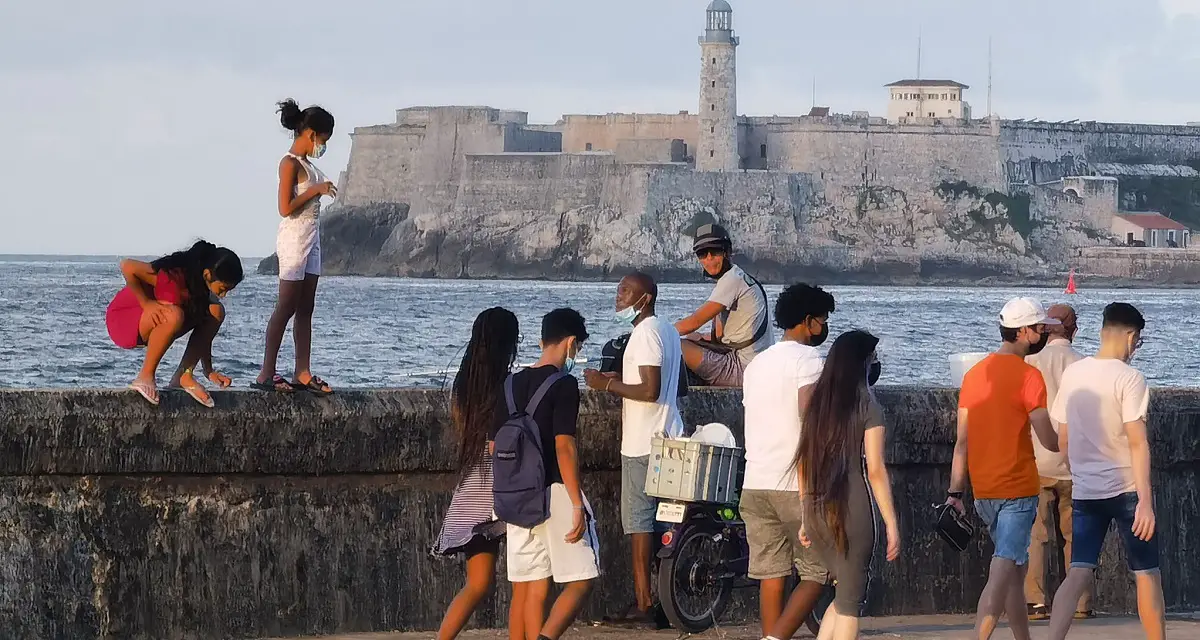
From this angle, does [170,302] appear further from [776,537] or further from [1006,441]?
[1006,441]

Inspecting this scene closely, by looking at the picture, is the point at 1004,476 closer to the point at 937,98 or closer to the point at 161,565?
the point at 161,565

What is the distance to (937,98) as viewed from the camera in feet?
369

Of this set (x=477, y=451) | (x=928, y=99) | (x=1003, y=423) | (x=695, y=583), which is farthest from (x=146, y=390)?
(x=928, y=99)

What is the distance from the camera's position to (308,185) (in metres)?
6.58

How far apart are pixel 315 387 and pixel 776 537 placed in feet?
5.64

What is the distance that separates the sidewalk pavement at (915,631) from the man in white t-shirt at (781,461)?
33.6 inches

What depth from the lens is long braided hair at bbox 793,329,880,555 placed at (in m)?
5.31

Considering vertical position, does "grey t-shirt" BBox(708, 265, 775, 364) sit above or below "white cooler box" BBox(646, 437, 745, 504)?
above

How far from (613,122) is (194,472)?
3383 inches

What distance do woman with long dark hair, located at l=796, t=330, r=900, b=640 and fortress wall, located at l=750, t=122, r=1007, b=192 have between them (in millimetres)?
83093

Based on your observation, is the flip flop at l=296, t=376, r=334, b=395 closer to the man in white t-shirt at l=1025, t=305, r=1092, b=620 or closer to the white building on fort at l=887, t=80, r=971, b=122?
the man in white t-shirt at l=1025, t=305, r=1092, b=620

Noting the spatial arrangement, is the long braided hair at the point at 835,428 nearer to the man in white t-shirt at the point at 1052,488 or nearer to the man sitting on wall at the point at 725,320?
the man sitting on wall at the point at 725,320

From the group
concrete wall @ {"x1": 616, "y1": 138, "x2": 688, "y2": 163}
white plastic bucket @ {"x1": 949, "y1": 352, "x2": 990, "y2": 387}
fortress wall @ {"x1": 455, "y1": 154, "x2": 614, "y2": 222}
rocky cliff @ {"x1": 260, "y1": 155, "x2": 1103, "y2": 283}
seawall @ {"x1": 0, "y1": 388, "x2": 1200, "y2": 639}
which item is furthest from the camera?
fortress wall @ {"x1": 455, "y1": 154, "x2": 614, "y2": 222}

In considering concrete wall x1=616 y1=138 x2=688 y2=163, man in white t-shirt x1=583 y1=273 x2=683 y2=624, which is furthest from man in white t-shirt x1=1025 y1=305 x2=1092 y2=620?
concrete wall x1=616 y1=138 x2=688 y2=163
